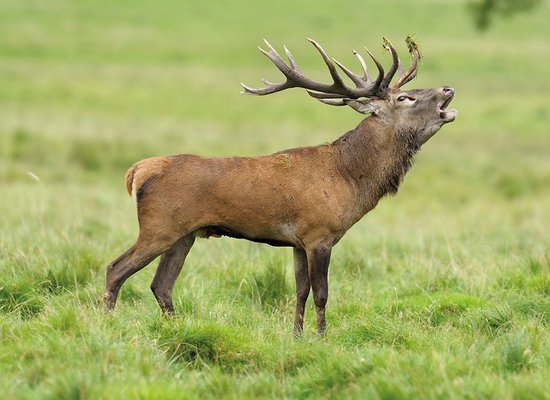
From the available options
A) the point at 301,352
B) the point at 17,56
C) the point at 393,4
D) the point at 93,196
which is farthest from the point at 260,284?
the point at 393,4

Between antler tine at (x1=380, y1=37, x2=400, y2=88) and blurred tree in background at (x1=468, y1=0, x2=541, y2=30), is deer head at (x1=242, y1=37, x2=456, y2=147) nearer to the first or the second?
antler tine at (x1=380, y1=37, x2=400, y2=88)

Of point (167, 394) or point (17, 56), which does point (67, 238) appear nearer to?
point (167, 394)

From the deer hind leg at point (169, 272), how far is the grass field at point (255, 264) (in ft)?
0.58

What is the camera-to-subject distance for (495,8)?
79.5 ft

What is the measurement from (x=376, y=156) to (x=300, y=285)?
4.15 ft

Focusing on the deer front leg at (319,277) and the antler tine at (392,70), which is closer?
the deer front leg at (319,277)

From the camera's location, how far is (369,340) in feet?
21.8

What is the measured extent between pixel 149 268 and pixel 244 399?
3.68 meters

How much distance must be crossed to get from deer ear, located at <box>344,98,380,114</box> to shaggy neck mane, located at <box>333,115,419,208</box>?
8 cm

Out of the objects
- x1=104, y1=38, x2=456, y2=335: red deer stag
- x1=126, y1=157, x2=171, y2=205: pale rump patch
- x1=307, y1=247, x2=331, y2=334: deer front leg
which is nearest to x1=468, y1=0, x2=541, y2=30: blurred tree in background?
x1=104, y1=38, x2=456, y2=335: red deer stag

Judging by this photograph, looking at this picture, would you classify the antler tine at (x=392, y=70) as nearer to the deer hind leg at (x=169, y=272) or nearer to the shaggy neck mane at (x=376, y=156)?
the shaggy neck mane at (x=376, y=156)

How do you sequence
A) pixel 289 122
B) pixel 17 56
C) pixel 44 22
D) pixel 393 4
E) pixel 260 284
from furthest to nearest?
1. pixel 393 4
2. pixel 44 22
3. pixel 17 56
4. pixel 289 122
5. pixel 260 284

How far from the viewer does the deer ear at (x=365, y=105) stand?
25.1ft

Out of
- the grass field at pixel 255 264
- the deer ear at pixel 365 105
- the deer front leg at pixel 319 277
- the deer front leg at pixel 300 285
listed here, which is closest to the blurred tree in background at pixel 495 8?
the grass field at pixel 255 264
